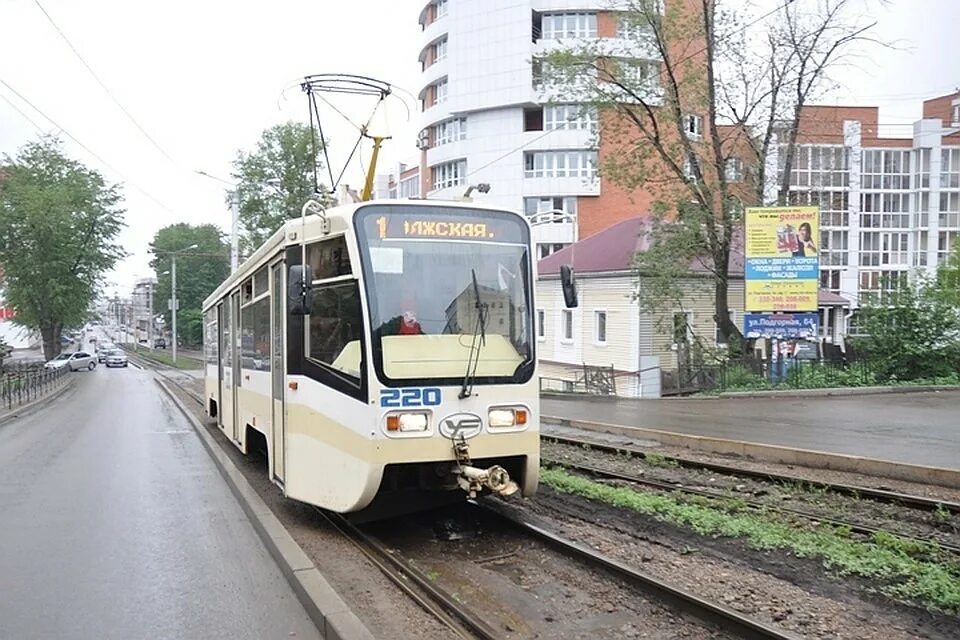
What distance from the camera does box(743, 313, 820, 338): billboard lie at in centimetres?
2391

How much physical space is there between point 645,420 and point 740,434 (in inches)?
141

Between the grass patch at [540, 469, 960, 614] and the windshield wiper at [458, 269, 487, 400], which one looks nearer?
the grass patch at [540, 469, 960, 614]

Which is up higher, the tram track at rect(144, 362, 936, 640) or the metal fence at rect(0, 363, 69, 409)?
the tram track at rect(144, 362, 936, 640)

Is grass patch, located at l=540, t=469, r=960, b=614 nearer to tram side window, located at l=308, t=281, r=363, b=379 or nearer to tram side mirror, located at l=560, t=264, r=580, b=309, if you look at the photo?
tram side mirror, located at l=560, t=264, r=580, b=309

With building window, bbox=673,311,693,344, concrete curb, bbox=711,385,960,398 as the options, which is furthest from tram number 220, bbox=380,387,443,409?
building window, bbox=673,311,693,344

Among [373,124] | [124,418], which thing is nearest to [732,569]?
[373,124]

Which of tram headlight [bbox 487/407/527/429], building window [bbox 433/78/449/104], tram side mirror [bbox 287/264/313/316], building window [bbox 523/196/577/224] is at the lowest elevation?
tram headlight [bbox 487/407/527/429]

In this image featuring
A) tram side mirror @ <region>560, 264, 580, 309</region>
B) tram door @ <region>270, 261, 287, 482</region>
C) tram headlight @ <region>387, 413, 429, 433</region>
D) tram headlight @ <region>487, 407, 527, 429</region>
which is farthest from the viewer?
tram door @ <region>270, 261, 287, 482</region>

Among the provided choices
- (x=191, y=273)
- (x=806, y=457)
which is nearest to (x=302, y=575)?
(x=806, y=457)

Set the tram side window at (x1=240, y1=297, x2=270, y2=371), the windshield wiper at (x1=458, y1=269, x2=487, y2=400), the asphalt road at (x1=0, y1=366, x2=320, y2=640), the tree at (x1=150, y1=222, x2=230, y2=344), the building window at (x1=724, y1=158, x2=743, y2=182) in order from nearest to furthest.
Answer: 1. the asphalt road at (x1=0, y1=366, x2=320, y2=640)
2. the windshield wiper at (x1=458, y1=269, x2=487, y2=400)
3. the tram side window at (x1=240, y1=297, x2=270, y2=371)
4. the building window at (x1=724, y1=158, x2=743, y2=182)
5. the tree at (x1=150, y1=222, x2=230, y2=344)

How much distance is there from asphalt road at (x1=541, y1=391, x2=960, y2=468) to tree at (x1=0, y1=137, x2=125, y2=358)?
3748cm

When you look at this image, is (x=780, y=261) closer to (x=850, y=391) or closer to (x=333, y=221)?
(x=850, y=391)

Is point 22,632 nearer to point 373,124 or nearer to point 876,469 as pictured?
point 373,124

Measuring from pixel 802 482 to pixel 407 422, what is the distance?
5814 mm
